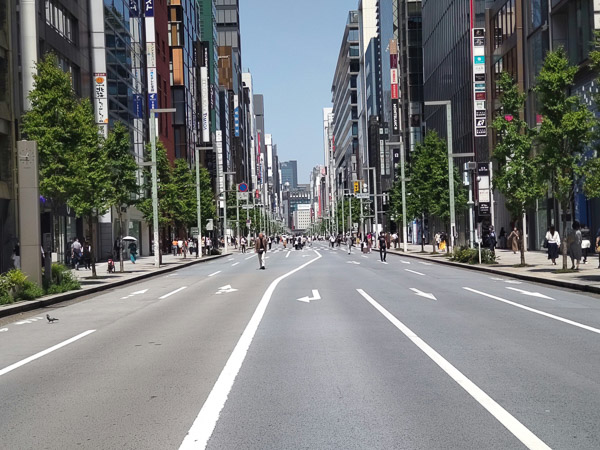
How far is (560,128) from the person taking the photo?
2723cm

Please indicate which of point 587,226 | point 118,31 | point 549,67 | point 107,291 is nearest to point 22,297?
point 107,291

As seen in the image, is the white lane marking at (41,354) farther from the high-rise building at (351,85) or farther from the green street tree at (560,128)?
the high-rise building at (351,85)

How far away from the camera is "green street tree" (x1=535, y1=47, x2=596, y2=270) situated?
1065 inches

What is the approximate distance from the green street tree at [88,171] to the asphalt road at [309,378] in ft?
41.7

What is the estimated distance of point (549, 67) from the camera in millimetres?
28297

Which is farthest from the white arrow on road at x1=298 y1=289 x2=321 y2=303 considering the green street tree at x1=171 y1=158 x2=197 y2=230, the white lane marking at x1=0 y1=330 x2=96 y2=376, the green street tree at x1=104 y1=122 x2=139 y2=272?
the green street tree at x1=171 y1=158 x2=197 y2=230

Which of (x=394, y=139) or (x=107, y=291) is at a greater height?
(x=394, y=139)

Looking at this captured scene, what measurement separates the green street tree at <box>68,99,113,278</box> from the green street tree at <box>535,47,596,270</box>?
1705 centimetres

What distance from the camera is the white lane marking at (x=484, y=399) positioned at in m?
5.91

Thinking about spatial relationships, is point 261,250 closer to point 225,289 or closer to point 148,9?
point 225,289

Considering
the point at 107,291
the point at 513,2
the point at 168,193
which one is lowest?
the point at 107,291

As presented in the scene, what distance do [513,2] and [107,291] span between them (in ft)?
131

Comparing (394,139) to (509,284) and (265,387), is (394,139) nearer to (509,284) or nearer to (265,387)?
(509,284)

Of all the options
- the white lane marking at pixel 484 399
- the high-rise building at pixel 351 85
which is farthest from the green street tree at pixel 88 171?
the high-rise building at pixel 351 85
